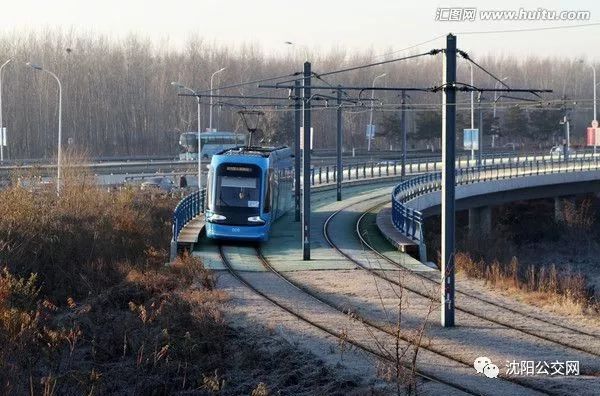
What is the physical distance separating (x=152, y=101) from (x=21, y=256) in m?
76.3

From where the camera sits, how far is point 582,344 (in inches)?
666

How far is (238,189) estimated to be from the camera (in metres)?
31.2

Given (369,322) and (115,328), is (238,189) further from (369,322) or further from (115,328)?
(115,328)

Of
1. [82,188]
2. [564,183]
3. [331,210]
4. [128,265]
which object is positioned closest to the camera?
[128,265]

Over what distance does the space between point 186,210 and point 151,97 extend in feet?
225

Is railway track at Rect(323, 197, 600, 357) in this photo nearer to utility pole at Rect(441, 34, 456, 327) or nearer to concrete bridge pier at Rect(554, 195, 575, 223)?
utility pole at Rect(441, 34, 456, 327)

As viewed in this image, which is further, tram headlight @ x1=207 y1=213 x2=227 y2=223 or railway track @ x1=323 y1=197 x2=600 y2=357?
tram headlight @ x1=207 y1=213 x2=227 y2=223

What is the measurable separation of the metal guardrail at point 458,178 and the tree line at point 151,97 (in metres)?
29.6

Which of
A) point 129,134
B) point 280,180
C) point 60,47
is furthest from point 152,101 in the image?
point 280,180

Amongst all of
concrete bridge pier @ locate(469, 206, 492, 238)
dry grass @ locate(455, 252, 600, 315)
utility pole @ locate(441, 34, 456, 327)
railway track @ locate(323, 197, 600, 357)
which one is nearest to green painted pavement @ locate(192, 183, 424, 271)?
railway track @ locate(323, 197, 600, 357)

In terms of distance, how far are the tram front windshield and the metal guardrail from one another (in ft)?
16.9

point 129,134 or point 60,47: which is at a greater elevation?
point 60,47

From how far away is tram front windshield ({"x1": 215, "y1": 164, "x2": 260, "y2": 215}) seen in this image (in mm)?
31203

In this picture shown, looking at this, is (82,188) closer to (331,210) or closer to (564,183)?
(331,210)
